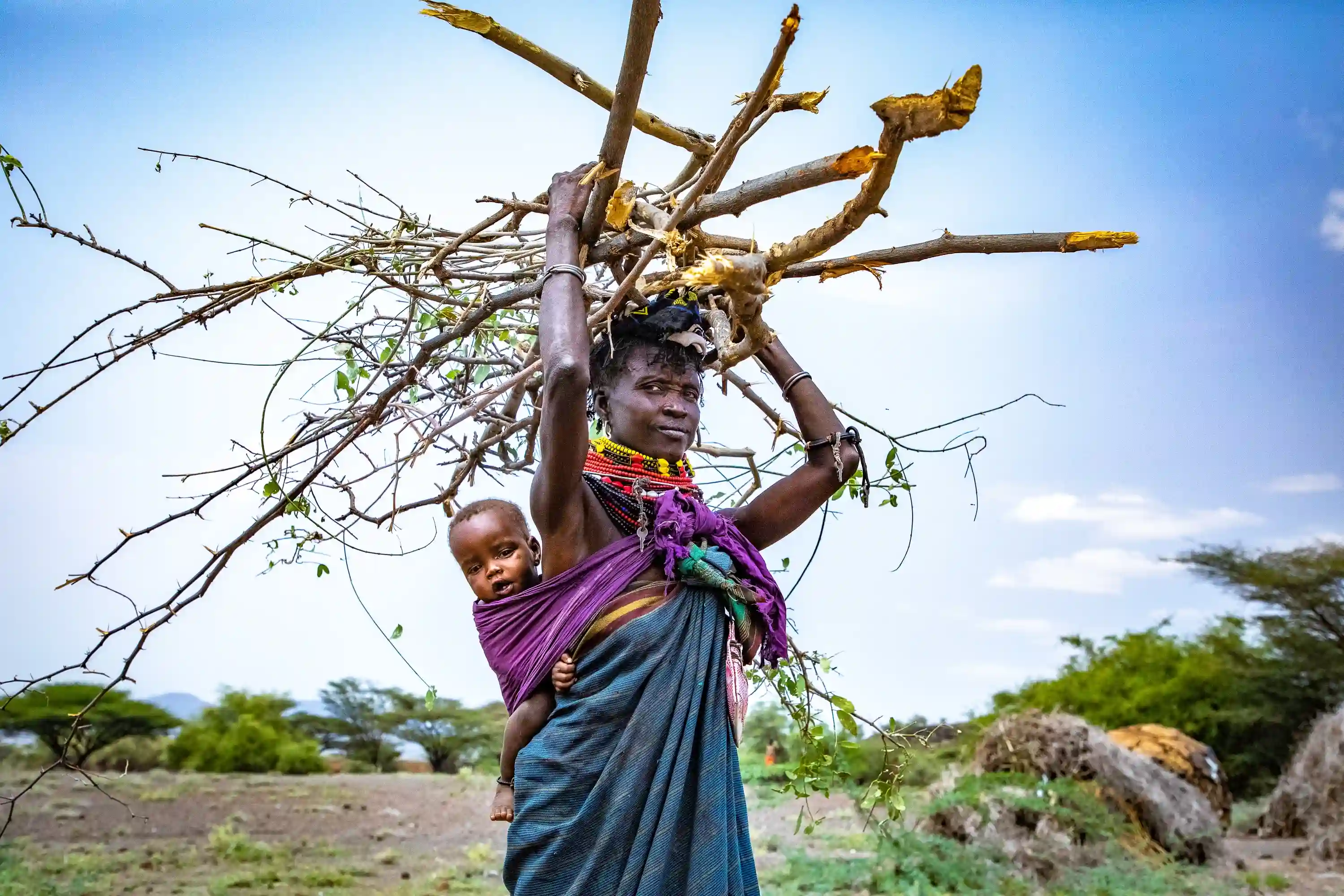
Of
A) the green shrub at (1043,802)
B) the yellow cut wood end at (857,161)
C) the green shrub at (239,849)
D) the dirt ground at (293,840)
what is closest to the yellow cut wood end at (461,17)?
the yellow cut wood end at (857,161)

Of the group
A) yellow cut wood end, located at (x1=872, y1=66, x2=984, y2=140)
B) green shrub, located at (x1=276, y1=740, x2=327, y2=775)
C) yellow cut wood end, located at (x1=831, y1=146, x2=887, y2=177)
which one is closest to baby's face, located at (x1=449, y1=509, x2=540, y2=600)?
yellow cut wood end, located at (x1=831, y1=146, x2=887, y2=177)

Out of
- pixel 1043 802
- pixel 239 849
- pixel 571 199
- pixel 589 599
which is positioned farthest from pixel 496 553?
pixel 1043 802

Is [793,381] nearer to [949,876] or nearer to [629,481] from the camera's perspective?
[629,481]

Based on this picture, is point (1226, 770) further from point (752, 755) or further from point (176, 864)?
point (176, 864)

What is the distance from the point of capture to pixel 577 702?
7.91 ft

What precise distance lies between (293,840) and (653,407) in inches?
228

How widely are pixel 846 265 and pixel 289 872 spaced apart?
5.45m

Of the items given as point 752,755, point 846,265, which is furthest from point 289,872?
point 846,265

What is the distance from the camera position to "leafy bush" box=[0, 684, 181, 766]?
7.73 m

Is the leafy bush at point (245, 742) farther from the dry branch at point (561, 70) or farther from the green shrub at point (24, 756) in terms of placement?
the dry branch at point (561, 70)

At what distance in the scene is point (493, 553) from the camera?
104 inches

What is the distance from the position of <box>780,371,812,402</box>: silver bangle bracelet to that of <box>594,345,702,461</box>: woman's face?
253 millimetres

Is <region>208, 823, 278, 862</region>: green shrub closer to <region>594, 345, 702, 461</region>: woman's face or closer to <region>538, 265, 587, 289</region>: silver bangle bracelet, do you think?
<region>594, 345, 702, 461</region>: woman's face

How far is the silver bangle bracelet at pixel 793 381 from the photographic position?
2.83 m
